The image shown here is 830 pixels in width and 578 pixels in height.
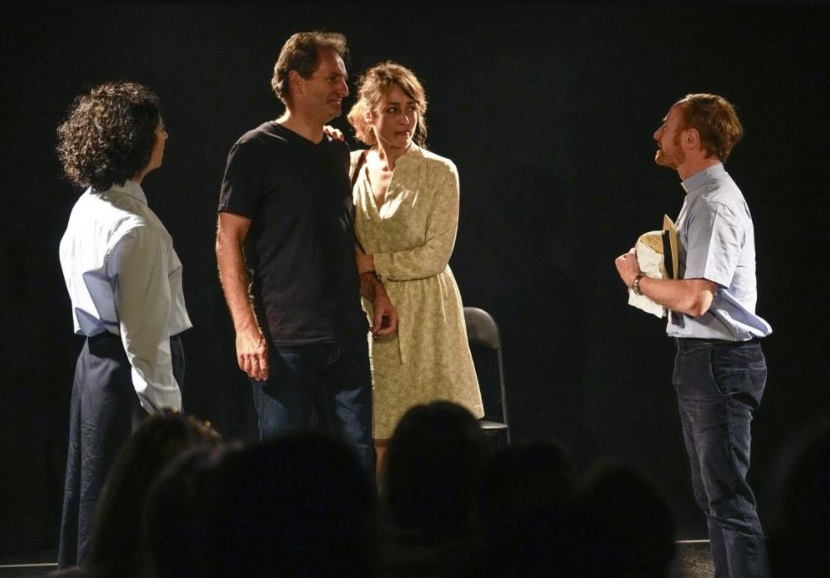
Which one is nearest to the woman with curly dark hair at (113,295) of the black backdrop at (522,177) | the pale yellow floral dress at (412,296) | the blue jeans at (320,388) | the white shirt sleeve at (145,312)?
the white shirt sleeve at (145,312)

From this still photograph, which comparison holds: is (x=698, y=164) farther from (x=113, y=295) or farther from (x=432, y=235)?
(x=113, y=295)

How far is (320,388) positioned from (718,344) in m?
1.15

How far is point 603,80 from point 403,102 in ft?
4.26

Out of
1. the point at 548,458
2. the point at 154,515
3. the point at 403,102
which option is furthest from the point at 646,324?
the point at 154,515

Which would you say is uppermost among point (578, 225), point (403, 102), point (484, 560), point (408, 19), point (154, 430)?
point (408, 19)

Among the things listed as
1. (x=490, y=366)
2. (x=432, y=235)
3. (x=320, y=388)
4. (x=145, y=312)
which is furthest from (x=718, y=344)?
(x=145, y=312)

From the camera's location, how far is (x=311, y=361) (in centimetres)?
307

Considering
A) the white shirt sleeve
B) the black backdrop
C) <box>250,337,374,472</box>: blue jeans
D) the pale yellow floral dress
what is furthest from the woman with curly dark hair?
the black backdrop

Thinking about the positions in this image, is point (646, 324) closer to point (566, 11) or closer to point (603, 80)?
point (603, 80)

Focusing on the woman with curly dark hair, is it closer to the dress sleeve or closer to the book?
the dress sleeve

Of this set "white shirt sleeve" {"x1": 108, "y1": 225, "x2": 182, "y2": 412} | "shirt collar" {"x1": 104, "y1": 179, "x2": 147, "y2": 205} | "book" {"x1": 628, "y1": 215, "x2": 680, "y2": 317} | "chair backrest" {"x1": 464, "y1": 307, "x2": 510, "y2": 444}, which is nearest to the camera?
"white shirt sleeve" {"x1": 108, "y1": 225, "x2": 182, "y2": 412}

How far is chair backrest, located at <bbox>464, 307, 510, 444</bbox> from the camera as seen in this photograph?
4051 millimetres

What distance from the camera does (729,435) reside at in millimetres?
2990

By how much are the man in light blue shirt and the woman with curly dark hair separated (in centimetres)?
139
